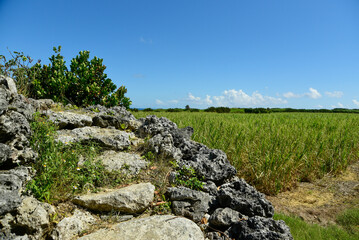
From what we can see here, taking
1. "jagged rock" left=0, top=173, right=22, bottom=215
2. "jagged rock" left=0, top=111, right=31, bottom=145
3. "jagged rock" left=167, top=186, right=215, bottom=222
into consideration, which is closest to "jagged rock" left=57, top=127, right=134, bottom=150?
"jagged rock" left=0, top=111, right=31, bottom=145

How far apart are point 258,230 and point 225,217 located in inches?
17.6

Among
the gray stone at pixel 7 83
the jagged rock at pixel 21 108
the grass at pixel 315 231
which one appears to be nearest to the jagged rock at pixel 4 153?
the jagged rock at pixel 21 108

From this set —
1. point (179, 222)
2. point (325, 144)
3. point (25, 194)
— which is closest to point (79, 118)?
point (25, 194)

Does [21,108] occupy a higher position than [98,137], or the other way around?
[21,108]

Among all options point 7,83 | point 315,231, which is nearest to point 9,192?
point 7,83

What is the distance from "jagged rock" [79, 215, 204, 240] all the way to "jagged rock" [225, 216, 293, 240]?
0.46m

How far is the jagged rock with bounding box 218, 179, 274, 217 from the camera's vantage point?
312 centimetres

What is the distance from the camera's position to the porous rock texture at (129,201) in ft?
8.27

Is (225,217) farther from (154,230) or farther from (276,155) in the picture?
(276,155)

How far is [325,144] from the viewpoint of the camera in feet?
21.2

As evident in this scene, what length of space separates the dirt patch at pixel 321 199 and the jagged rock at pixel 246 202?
1.08 metres

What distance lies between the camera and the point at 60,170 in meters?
3.02

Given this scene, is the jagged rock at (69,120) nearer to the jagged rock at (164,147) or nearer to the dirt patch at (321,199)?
the jagged rock at (164,147)

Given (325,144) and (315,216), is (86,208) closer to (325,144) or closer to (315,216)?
(315,216)
